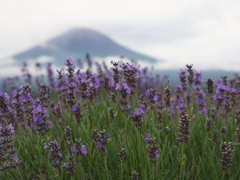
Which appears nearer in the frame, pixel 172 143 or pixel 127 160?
pixel 127 160

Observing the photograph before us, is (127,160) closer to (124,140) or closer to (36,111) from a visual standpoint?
(124,140)

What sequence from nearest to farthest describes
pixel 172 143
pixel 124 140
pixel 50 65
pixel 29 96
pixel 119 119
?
pixel 124 140 < pixel 172 143 < pixel 29 96 < pixel 119 119 < pixel 50 65

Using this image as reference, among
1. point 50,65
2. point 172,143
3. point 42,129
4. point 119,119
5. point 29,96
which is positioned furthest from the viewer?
point 50,65

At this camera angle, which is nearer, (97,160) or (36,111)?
(36,111)

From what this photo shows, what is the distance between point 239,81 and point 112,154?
298cm

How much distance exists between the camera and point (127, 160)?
3.75m

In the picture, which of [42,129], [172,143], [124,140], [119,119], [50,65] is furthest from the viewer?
[50,65]

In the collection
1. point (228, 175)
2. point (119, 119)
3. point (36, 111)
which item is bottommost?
point (228, 175)

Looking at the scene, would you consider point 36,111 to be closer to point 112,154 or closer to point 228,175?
point 112,154

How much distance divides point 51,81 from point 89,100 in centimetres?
620

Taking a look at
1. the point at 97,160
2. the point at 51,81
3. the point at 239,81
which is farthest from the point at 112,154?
the point at 51,81

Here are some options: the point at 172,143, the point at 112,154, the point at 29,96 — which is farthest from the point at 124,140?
the point at 29,96

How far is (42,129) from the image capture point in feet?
12.1

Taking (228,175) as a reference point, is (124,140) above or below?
above
